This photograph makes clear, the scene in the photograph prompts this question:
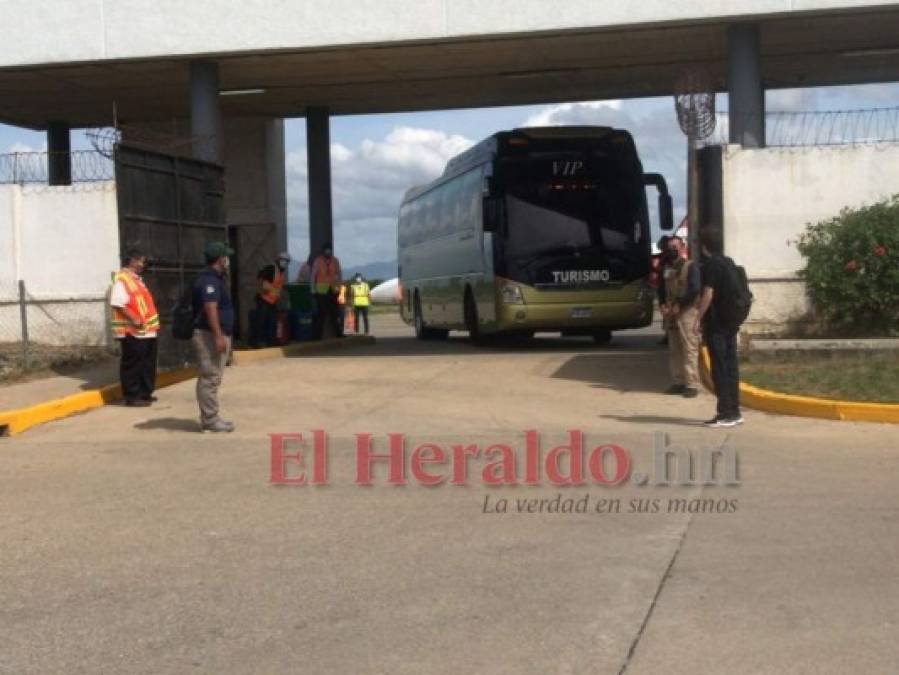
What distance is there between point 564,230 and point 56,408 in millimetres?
9302

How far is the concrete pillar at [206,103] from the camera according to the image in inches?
709

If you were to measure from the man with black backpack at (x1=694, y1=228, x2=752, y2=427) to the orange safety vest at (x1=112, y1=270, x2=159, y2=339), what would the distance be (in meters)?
6.24

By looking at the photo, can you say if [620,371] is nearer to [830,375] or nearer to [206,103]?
[830,375]

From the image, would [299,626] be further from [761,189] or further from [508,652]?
[761,189]

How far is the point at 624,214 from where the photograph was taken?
1920 centimetres

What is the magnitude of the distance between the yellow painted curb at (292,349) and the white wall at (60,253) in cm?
209

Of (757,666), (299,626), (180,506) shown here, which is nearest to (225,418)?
A: (180,506)

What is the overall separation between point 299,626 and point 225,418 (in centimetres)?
707

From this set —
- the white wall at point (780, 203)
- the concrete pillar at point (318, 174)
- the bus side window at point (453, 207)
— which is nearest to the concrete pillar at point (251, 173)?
the concrete pillar at point (318, 174)

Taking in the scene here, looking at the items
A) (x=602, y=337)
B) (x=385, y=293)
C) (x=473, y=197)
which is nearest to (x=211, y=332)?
(x=473, y=197)

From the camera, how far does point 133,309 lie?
12875 millimetres

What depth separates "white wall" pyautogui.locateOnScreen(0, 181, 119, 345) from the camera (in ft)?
55.1

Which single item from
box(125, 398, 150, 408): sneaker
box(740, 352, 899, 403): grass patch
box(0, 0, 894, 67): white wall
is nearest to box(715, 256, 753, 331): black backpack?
box(740, 352, 899, 403): grass patch

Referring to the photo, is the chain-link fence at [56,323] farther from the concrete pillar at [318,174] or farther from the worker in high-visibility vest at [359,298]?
the worker in high-visibility vest at [359,298]
